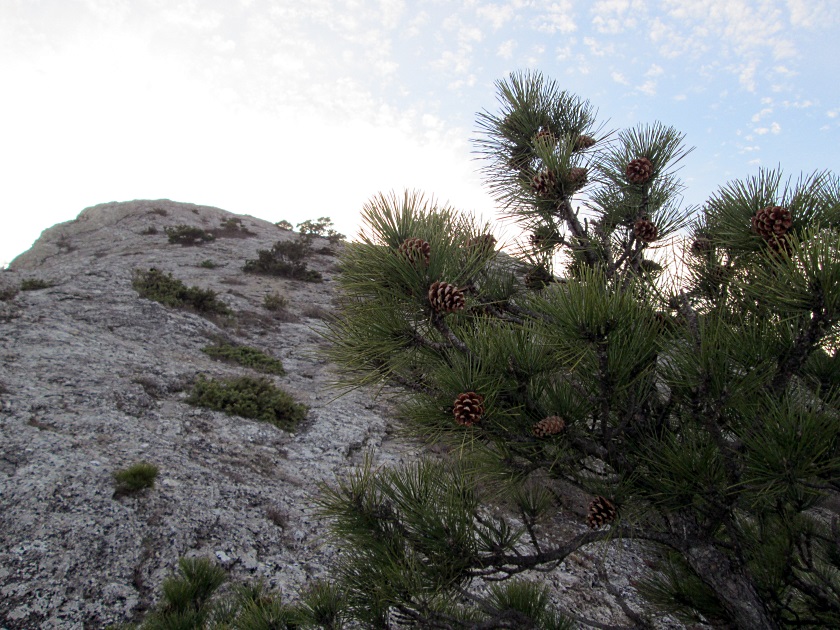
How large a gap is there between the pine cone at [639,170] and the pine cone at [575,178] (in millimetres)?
296

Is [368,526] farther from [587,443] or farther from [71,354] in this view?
[71,354]

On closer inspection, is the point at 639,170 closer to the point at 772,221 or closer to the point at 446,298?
the point at 772,221

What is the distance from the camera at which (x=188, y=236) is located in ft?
92.2

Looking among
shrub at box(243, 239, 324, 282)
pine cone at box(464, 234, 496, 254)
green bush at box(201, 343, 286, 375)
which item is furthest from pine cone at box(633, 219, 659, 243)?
shrub at box(243, 239, 324, 282)

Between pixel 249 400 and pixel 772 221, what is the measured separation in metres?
9.75

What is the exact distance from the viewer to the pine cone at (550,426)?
2398 millimetres

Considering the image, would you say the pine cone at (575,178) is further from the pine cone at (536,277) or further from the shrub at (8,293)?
the shrub at (8,293)

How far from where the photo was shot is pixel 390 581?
2.74 metres

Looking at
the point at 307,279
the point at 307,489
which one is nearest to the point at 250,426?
the point at 307,489

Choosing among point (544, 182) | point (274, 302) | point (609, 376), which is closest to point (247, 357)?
point (274, 302)

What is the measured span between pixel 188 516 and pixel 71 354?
263 inches

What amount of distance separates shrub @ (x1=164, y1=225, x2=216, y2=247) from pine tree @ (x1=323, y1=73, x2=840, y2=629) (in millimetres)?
27908

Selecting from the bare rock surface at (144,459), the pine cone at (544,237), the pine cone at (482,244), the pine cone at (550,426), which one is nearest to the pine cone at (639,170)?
the pine cone at (544,237)

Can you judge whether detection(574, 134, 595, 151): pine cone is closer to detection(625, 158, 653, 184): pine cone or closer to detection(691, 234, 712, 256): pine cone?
detection(625, 158, 653, 184): pine cone
